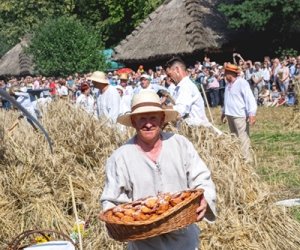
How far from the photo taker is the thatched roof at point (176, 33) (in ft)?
128

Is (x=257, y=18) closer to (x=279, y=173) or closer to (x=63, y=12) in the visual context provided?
(x=279, y=173)

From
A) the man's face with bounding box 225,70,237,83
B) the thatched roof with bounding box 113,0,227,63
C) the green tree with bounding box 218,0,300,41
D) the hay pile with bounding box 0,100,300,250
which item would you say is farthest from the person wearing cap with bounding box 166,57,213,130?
the thatched roof with bounding box 113,0,227,63

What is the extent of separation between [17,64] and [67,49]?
12419mm

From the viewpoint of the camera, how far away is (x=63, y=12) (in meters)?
58.5

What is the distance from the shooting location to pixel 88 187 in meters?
8.43

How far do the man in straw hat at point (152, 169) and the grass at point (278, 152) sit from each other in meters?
3.35

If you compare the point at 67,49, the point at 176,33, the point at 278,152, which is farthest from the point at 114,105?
the point at 67,49

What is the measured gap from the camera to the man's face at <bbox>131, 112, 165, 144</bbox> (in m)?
5.04

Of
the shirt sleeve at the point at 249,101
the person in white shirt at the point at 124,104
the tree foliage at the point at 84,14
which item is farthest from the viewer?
the tree foliage at the point at 84,14

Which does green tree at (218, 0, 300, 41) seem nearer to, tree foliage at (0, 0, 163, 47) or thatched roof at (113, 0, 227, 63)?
thatched roof at (113, 0, 227, 63)

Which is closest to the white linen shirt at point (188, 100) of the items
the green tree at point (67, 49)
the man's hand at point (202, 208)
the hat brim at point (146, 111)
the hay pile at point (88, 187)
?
the hay pile at point (88, 187)

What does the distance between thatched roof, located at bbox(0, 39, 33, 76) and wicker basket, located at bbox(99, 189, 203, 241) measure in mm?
51572

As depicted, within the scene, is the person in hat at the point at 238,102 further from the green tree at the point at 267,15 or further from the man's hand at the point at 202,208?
the green tree at the point at 267,15

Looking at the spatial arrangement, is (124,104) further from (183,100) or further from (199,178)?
(199,178)
